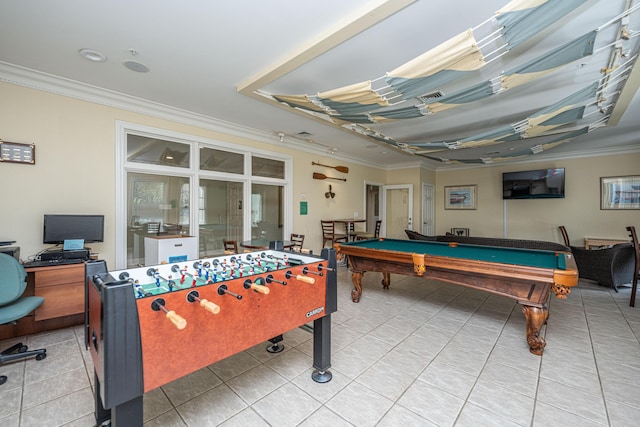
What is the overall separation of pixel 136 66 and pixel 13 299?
2311 mm

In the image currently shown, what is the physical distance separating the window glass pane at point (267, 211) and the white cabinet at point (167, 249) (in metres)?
1.49

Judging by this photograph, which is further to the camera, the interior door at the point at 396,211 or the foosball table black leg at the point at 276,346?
the interior door at the point at 396,211

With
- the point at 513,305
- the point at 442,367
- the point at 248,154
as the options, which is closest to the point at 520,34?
the point at 442,367

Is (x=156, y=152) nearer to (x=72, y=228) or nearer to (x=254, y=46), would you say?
(x=72, y=228)

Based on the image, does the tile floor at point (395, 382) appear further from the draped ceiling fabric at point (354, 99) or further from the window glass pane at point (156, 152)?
the draped ceiling fabric at point (354, 99)

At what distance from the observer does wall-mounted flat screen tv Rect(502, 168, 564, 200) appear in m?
5.91

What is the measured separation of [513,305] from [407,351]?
2116mm

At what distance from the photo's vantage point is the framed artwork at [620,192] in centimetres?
530

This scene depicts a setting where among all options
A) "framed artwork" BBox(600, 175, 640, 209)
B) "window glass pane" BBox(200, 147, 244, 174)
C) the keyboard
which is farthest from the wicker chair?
the keyboard

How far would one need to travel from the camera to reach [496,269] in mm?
2486

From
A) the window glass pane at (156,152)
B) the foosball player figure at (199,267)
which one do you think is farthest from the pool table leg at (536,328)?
the window glass pane at (156,152)

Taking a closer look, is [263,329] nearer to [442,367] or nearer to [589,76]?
[442,367]

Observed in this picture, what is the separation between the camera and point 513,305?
11.6ft

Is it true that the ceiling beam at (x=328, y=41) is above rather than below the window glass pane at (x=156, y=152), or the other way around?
above
